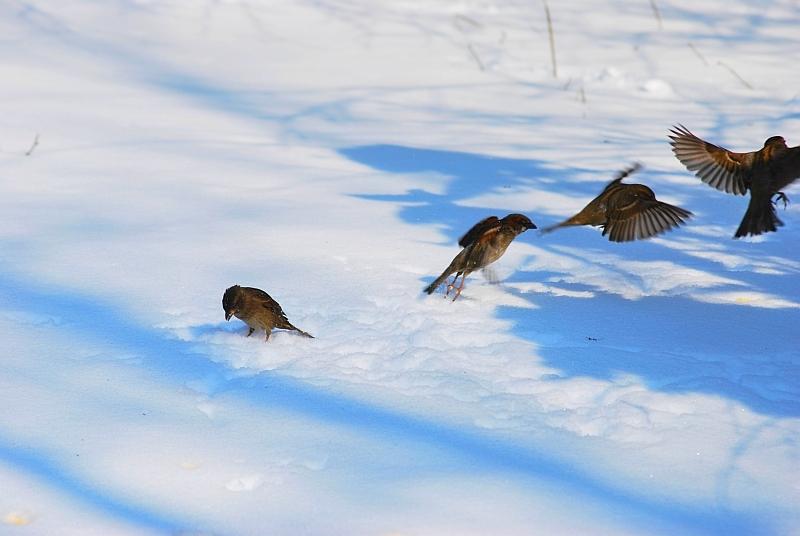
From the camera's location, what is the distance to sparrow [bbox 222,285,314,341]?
4.09m

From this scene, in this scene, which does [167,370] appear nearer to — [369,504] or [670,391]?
[369,504]

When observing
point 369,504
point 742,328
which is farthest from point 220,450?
point 742,328

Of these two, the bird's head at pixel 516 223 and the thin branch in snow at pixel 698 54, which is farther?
the thin branch in snow at pixel 698 54

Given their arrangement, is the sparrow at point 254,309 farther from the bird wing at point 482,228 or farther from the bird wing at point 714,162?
the bird wing at point 714,162

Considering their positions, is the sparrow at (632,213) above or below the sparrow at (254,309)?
above

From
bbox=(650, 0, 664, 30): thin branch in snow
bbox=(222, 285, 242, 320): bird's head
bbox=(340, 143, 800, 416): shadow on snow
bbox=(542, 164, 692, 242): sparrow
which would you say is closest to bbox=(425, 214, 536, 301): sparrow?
bbox=(340, 143, 800, 416): shadow on snow

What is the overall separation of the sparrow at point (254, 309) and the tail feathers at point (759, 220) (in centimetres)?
202

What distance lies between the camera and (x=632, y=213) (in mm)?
4863

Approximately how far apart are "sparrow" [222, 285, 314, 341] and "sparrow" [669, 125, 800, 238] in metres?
1.95

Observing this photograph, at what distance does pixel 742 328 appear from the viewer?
4391 mm

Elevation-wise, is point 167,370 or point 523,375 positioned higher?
point 523,375

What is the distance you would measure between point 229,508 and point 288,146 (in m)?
5.00

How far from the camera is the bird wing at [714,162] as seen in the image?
191 inches

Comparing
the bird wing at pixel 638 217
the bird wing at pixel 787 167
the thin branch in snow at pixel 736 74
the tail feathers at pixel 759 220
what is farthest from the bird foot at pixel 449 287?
the thin branch in snow at pixel 736 74
